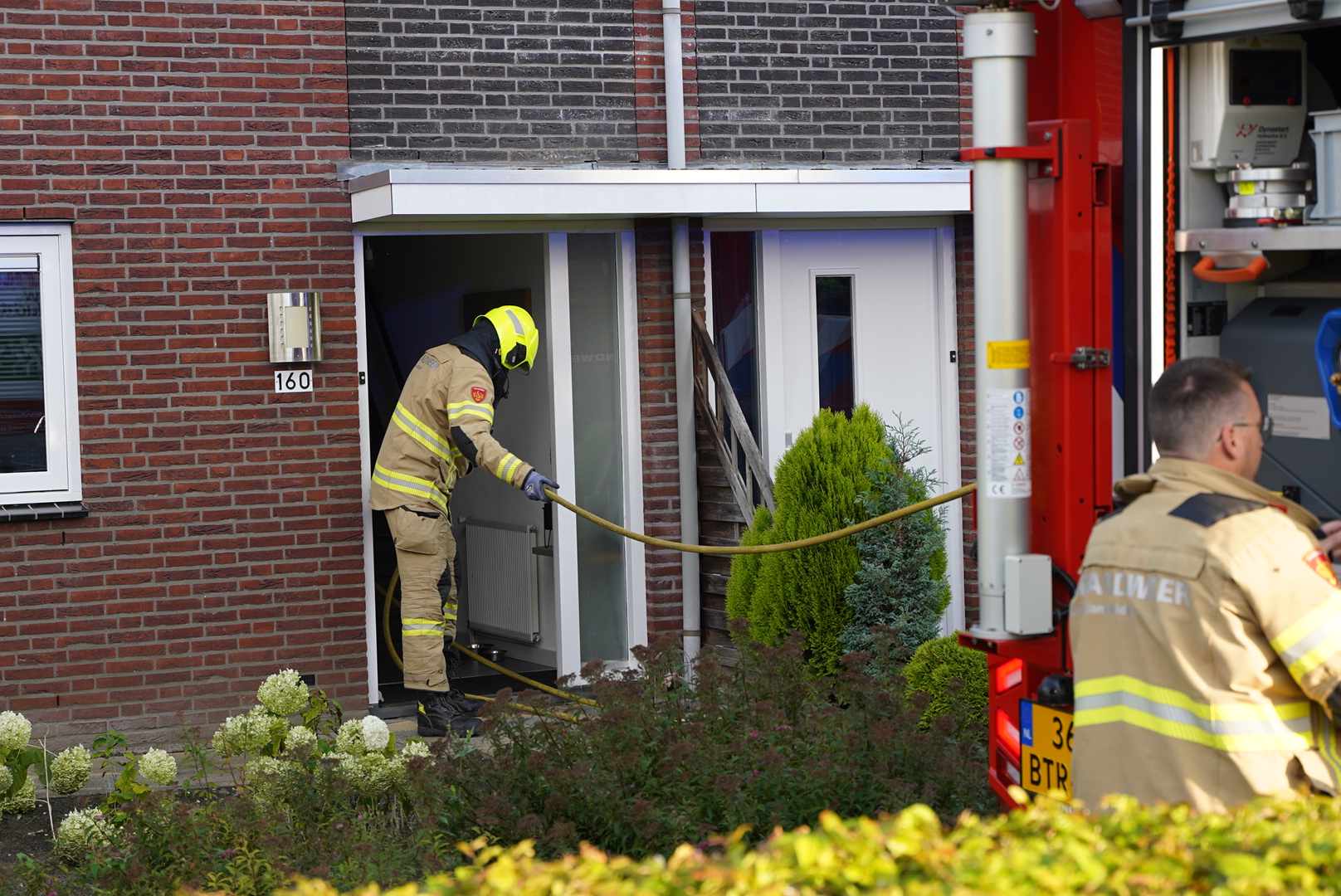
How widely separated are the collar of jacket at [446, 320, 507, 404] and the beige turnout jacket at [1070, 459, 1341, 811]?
467cm

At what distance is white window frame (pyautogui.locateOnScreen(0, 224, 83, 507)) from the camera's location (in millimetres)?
7484

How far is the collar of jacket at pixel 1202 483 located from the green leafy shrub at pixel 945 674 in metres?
2.98

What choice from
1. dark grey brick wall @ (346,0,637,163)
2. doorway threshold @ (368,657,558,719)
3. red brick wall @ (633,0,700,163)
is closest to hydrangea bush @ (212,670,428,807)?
doorway threshold @ (368,657,558,719)

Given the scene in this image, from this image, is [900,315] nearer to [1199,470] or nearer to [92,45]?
[92,45]

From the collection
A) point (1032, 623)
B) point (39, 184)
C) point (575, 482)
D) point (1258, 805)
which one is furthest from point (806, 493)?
point (1258, 805)

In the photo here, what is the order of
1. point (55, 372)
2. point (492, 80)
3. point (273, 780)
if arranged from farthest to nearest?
1. point (492, 80)
2. point (55, 372)
3. point (273, 780)

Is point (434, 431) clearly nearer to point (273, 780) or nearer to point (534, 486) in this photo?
point (534, 486)

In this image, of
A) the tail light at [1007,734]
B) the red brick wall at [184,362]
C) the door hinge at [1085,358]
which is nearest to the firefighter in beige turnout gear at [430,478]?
the red brick wall at [184,362]

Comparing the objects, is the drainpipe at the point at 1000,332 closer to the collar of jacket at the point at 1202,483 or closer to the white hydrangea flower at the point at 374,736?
the collar of jacket at the point at 1202,483

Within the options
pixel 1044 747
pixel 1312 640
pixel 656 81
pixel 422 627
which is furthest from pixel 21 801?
pixel 1312 640

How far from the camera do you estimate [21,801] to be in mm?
6094

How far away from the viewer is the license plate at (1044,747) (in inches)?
155

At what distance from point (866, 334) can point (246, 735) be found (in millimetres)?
4632

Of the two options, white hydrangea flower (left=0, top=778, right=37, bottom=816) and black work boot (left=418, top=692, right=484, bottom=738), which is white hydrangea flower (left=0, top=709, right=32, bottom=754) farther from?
black work boot (left=418, top=692, right=484, bottom=738)
